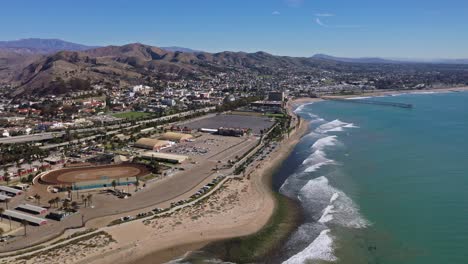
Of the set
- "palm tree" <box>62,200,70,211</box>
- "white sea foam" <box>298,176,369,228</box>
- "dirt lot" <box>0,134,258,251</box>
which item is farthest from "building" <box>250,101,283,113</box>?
"palm tree" <box>62,200,70,211</box>

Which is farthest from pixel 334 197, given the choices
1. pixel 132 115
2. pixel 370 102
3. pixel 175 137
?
pixel 370 102

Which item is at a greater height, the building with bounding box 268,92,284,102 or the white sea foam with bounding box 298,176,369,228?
the building with bounding box 268,92,284,102

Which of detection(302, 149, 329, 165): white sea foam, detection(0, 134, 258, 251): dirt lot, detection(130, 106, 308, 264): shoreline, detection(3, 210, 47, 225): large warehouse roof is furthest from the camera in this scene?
detection(302, 149, 329, 165): white sea foam

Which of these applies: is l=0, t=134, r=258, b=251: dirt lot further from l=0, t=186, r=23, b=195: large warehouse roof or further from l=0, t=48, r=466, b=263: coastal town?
l=0, t=186, r=23, b=195: large warehouse roof

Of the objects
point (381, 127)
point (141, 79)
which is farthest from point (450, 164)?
point (141, 79)

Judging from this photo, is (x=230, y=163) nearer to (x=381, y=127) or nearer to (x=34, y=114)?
(x=381, y=127)

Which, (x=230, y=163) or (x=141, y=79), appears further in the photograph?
(x=141, y=79)

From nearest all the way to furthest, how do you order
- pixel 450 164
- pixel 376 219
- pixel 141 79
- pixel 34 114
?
pixel 376 219 < pixel 450 164 < pixel 34 114 < pixel 141 79

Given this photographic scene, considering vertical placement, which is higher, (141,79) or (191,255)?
(141,79)
